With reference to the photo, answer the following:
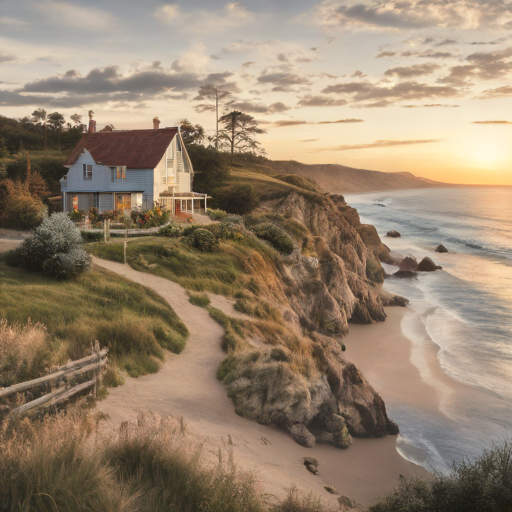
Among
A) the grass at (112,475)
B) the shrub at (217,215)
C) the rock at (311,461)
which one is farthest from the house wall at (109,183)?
the grass at (112,475)

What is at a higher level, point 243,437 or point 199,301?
point 199,301

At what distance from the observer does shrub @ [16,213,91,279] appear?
57.3 feet

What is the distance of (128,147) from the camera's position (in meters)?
43.6

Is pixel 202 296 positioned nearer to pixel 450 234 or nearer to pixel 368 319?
pixel 368 319

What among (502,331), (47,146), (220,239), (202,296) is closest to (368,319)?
(502,331)

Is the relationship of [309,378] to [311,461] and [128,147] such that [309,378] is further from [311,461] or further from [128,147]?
[128,147]

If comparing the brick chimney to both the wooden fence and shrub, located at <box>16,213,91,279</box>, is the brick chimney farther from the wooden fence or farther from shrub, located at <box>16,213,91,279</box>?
the wooden fence

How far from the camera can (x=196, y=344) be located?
16.1 metres

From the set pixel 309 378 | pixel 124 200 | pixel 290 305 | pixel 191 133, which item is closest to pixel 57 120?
pixel 191 133

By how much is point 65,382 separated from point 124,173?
34.0 metres

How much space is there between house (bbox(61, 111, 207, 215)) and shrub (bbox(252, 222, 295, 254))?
525 inches

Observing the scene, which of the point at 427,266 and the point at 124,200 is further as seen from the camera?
the point at 427,266

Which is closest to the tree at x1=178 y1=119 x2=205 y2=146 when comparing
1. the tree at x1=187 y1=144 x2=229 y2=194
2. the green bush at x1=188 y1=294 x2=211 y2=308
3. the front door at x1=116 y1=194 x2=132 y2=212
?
the tree at x1=187 y1=144 x2=229 y2=194

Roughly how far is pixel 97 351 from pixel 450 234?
83.0 metres
